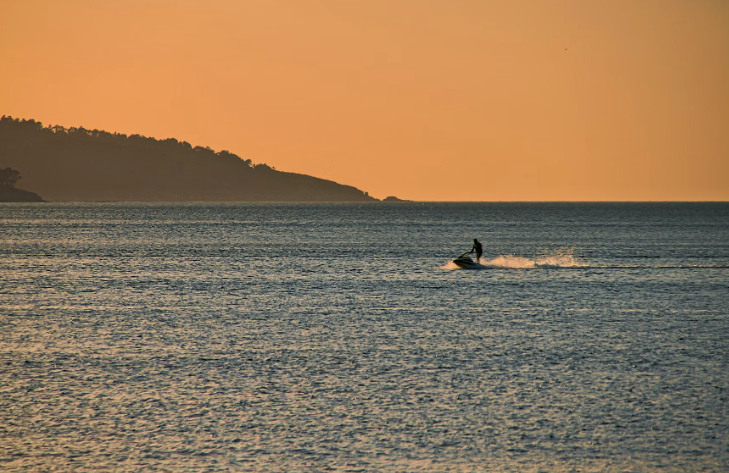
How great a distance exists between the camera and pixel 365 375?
28.8 m

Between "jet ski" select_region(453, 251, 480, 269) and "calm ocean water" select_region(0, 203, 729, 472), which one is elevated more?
"jet ski" select_region(453, 251, 480, 269)

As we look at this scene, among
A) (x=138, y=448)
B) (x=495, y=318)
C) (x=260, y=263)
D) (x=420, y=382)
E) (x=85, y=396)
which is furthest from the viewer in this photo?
(x=260, y=263)

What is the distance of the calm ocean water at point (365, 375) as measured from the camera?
20.6m

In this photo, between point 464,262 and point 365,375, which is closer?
point 365,375

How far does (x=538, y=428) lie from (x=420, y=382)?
19.5 feet

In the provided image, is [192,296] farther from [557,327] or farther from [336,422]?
[336,422]

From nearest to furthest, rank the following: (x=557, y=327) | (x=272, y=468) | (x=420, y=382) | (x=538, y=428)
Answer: (x=272, y=468), (x=538, y=428), (x=420, y=382), (x=557, y=327)

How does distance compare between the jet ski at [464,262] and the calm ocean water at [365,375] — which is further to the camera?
the jet ski at [464,262]

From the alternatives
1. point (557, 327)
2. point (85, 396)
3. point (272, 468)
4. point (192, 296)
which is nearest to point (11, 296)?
point (192, 296)

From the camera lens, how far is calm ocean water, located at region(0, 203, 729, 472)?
20578 mm

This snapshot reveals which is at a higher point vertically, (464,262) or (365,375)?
(464,262)

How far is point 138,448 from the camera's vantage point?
817 inches

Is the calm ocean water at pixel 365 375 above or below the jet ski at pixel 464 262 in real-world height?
below

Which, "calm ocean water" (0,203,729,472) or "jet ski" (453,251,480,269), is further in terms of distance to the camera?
"jet ski" (453,251,480,269)
